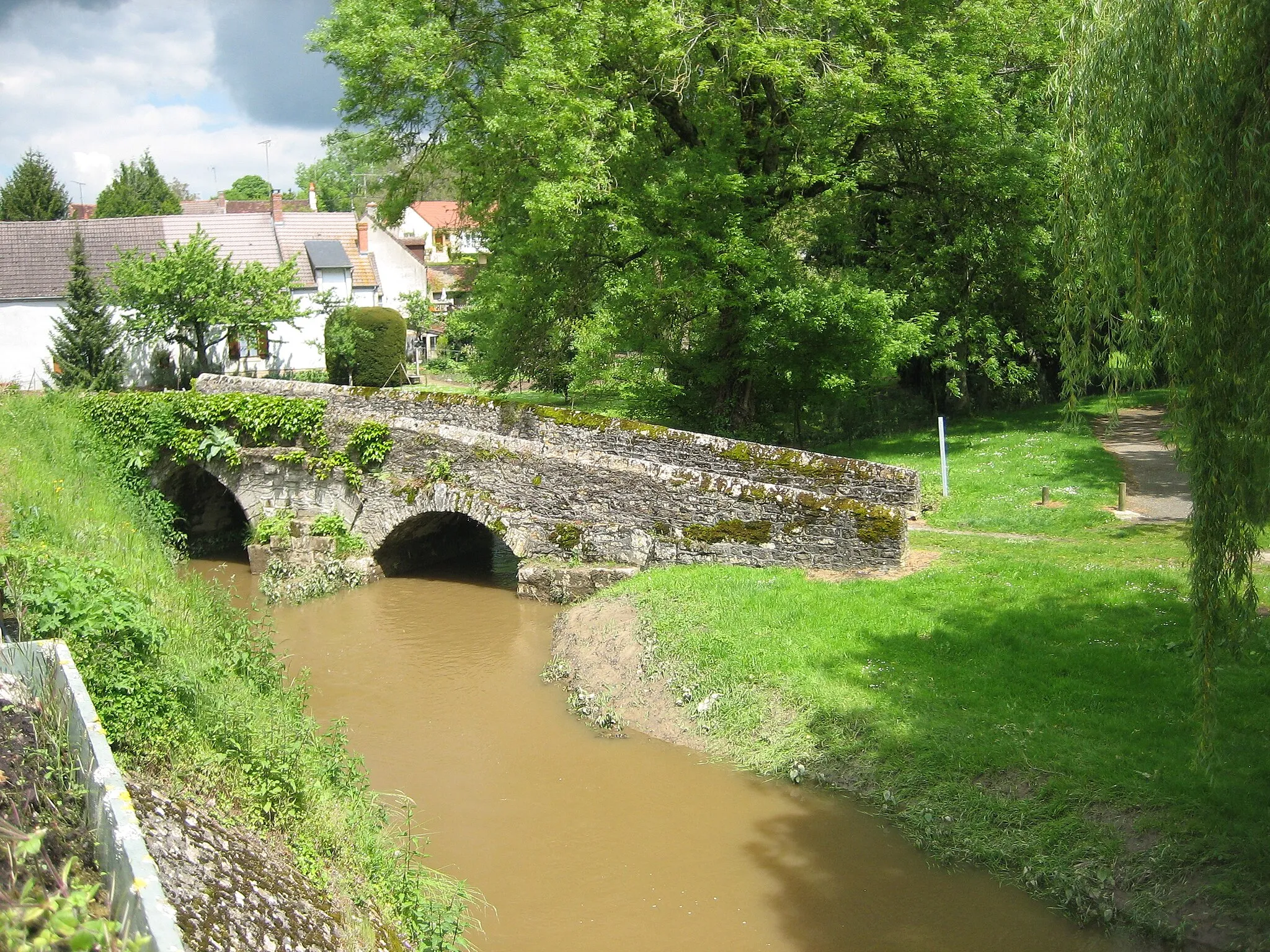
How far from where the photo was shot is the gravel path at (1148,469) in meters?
14.0

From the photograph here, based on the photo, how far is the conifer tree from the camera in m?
26.0

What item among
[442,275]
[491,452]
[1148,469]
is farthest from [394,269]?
[1148,469]

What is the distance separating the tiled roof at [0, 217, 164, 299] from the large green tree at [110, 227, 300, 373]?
4348 mm

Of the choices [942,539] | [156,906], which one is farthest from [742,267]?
[156,906]

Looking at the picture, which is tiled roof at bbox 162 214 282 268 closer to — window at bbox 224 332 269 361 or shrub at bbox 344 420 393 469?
window at bbox 224 332 269 361

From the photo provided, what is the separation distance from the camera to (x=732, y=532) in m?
12.8

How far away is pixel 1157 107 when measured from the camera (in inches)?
224

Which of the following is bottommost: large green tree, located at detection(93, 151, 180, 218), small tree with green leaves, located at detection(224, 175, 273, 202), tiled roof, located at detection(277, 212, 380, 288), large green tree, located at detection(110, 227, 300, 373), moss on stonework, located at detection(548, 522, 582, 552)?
moss on stonework, located at detection(548, 522, 582, 552)

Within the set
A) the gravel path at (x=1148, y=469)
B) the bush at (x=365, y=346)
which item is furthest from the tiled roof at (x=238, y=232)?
the gravel path at (x=1148, y=469)

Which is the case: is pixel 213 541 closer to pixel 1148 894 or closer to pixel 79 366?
pixel 79 366

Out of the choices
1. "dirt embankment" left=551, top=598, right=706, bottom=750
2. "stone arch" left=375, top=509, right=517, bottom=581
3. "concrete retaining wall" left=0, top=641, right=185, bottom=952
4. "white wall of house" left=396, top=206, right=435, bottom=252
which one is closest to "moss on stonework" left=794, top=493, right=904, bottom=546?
"dirt embankment" left=551, top=598, right=706, bottom=750

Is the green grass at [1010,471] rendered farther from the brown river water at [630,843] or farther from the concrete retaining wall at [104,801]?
the concrete retaining wall at [104,801]

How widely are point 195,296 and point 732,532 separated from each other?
55.1 ft

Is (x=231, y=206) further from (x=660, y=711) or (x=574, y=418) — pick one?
(x=660, y=711)
